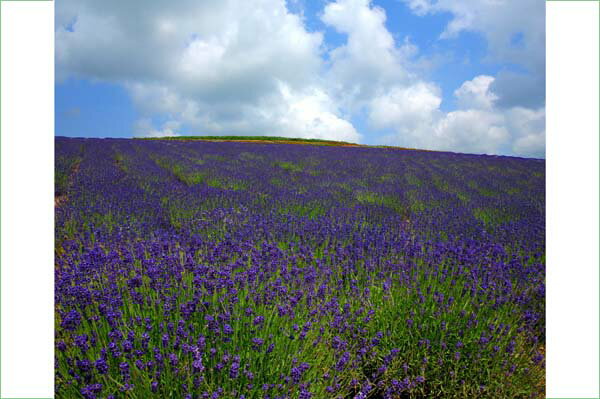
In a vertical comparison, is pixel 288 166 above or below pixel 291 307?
above

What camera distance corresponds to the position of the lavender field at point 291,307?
4.90 feet

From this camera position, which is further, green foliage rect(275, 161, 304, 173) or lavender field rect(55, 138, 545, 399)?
green foliage rect(275, 161, 304, 173)

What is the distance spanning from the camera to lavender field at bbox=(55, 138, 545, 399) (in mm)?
1493

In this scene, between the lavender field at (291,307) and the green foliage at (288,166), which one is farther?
the green foliage at (288,166)

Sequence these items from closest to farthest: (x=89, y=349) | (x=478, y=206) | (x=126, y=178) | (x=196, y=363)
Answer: (x=196, y=363), (x=89, y=349), (x=478, y=206), (x=126, y=178)

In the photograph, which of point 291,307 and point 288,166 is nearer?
point 291,307

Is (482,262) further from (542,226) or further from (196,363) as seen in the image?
(196,363)

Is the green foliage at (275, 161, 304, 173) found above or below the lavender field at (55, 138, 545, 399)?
above

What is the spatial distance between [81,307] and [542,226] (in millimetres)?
4020

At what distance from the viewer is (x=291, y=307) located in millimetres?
1794

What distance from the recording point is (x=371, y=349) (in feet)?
6.62

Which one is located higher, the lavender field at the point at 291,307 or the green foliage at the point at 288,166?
the green foliage at the point at 288,166

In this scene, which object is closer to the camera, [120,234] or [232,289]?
[232,289]

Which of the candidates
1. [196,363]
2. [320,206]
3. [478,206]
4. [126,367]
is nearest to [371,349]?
[196,363]
